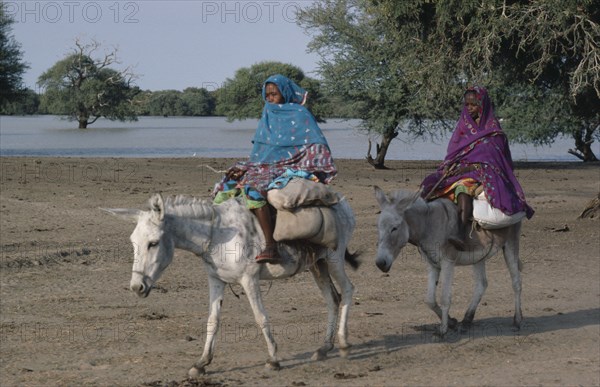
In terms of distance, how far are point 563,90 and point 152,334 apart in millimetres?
12540

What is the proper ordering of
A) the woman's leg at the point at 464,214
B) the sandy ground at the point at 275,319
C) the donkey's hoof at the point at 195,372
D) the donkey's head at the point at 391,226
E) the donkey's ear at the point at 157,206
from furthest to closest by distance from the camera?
the woman's leg at the point at 464,214 → the donkey's head at the point at 391,226 → the sandy ground at the point at 275,319 → the donkey's hoof at the point at 195,372 → the donkey's ear at the point at 157,206

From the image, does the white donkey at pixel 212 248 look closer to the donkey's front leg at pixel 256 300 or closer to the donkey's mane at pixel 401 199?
the donkey's front leg at pixel 256 300

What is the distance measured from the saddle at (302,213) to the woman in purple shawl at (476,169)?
6.13 feet

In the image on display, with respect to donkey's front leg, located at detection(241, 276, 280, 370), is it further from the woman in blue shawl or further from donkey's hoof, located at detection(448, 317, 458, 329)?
donkey's hoof, located at detection(448, 317, 458, 329)

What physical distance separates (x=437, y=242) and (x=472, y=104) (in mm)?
1666

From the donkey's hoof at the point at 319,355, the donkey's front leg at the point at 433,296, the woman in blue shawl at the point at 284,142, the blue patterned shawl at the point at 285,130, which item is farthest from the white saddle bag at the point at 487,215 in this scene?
the donkey's hoof at the point at 319,355

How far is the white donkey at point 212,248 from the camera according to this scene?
7605 millimetres

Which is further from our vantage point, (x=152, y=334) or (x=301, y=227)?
(x=152, y=334)

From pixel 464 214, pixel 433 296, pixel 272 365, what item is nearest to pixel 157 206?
pixel 272 365

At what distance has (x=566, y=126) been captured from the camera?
3528 cm

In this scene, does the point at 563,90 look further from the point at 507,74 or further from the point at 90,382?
the point at 90,382

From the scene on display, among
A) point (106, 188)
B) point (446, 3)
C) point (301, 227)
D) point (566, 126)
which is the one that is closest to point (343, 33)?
point (566, 126)

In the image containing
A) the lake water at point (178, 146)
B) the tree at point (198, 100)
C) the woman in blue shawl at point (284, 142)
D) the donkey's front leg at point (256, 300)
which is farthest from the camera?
the tree at point (198, 100)

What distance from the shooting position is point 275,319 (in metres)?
10.4
